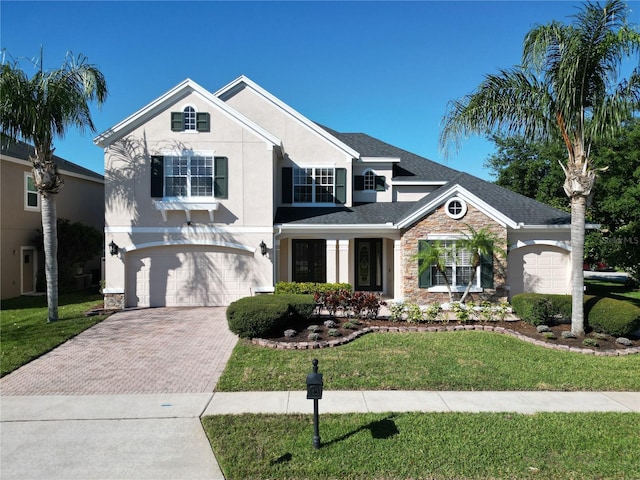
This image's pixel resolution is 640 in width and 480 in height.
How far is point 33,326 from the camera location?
12.0 meters

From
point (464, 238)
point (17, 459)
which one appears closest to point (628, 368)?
point (464, 238)

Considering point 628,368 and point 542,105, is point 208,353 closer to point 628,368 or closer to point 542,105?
point 628,368

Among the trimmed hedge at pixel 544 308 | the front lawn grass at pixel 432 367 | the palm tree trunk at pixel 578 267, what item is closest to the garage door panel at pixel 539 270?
the trimmed hedge at pixel 544 308

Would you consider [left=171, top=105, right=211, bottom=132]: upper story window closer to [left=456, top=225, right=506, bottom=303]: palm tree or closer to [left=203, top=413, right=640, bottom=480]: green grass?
[left=456, top=225, right=506, bottom=303]: palm tree

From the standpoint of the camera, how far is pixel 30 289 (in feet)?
61.8

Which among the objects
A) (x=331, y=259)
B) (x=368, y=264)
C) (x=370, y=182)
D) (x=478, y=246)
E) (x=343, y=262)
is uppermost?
(x=370, y=182)

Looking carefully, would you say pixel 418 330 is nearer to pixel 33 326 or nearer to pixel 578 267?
pixel 578 267

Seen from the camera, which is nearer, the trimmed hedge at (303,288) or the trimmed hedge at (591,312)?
the trimmed hedge at (591,312)

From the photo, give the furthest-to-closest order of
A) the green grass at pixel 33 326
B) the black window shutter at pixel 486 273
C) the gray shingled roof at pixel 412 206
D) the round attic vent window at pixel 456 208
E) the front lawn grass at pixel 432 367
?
the gray shingled roof at pixel 412 206 < the round attic vent window at pixel 456 208 < the black window shutter at pixel 486 273 < the green grass at pixel 33 326 < the front lawn grass at pixel 432 367

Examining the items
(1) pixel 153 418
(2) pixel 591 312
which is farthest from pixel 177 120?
(2) pixel 591 312

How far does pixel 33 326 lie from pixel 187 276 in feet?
16.2

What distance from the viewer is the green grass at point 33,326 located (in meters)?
9.41

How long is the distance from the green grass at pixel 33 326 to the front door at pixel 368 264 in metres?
10.3

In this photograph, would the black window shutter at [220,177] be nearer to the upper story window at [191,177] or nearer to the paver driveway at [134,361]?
the upper story window at [191,177]
